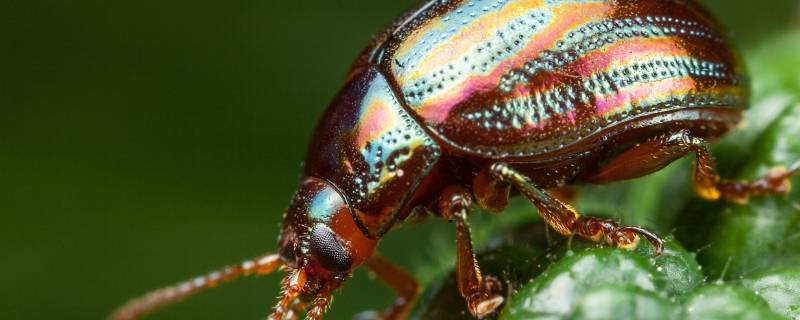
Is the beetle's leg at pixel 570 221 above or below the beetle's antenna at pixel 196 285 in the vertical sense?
above

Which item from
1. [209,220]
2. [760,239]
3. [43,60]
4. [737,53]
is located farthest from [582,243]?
[43,60]

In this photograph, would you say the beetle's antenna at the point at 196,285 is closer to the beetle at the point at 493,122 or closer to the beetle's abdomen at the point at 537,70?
the beetle at the point at 493,122

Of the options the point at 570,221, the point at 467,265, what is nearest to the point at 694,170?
the point at 570,221

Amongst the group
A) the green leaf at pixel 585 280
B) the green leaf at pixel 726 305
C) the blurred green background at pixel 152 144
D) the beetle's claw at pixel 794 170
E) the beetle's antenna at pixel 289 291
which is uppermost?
the green leaf at pixel 585 280

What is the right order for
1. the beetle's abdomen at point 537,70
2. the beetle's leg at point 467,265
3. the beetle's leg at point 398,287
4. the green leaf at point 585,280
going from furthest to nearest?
the beetle's leg at point 398,287 → the beetle's abdomen at point 537,70 → the beetle's leg at point 467,265 → the green leaf at point 585,280

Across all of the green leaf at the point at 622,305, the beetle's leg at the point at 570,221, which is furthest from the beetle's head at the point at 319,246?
the green leaf at the point at 622,305

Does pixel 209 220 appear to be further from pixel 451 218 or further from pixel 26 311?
pixel 451 218

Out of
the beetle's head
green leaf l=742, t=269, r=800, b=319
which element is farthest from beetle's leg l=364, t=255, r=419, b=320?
green leaf l=742, t=269, r=800, b=319

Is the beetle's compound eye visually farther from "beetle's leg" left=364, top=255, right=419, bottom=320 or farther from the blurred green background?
the blurred green background
